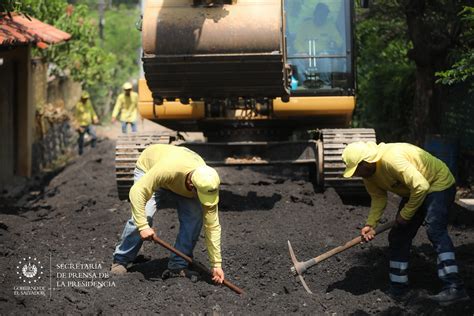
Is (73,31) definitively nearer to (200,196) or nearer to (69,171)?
(69,171)

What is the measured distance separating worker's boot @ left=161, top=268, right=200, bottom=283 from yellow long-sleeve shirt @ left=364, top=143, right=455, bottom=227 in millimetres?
1888

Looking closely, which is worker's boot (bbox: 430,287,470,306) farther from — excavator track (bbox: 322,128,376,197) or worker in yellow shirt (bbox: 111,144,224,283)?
excavator track (bbox: 322,128,376,197)

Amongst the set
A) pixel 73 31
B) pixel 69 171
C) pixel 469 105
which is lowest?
pixel 69 171

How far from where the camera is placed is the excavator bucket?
10508mm

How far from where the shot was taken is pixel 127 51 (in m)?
40.1

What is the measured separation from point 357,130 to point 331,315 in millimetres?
5359

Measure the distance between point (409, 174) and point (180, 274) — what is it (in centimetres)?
241

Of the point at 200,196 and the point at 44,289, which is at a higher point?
the point at 200,196

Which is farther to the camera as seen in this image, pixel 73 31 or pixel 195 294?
pixel 73 31

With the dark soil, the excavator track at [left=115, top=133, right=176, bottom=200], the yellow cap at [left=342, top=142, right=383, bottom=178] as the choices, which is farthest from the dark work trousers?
the excavator track at [left=115, top=133, right=176, bottom=200]

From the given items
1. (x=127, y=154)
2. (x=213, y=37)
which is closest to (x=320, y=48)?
(x=213, y=37)

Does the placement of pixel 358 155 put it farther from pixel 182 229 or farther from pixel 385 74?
pixel 385 74

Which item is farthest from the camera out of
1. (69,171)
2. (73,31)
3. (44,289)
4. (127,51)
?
(127,51)

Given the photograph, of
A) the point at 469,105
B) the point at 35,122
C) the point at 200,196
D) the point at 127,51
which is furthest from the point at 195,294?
the point at 127,51
